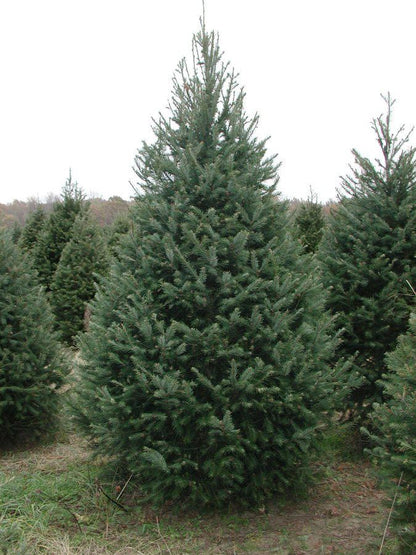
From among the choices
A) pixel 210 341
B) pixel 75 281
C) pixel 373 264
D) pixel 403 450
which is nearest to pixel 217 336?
pixel 210 341

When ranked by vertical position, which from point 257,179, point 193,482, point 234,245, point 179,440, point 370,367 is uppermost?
point 257,179

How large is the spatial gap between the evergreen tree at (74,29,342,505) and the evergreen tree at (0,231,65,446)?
1.10m

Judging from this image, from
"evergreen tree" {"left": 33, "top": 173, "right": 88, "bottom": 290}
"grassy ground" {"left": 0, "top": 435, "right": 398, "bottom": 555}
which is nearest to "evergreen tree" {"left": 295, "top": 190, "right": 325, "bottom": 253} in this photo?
"evergreen tree" {"left": 33, "top": 173, "right": 88, "bottom": 290}

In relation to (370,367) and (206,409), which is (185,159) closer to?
(206,409)

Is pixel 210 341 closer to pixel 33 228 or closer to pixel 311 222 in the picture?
pixel 311 222

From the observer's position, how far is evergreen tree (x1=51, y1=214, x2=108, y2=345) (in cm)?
959

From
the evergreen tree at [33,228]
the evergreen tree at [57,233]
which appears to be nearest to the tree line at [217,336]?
the evergreen tree at [57,233]

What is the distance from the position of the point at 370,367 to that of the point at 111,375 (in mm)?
2576

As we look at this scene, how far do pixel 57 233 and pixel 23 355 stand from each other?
7.26 meters

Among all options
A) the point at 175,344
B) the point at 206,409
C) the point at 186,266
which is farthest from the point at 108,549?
the point at 186,266

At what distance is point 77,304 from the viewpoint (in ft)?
31.6

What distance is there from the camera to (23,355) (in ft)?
15.9

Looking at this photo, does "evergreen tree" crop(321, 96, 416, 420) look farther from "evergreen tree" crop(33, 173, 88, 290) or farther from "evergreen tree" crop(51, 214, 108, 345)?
"evergreen tree" crop(33, 173, 88, 290)

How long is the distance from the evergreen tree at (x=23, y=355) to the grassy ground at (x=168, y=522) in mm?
800
